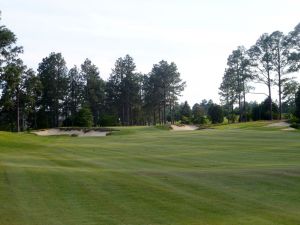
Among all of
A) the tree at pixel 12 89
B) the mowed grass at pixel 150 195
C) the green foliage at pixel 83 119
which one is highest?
the tree at pixel 12 89

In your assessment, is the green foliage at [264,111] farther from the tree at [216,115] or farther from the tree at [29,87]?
the tree at [29,87]

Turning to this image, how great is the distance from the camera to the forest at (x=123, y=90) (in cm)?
8138

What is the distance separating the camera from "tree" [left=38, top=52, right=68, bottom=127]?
3844 inches

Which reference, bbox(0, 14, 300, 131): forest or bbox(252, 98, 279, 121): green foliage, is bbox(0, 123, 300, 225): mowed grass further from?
bbox(252, 98, 279, 121): green foliage

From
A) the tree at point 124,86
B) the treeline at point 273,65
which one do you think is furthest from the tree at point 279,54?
the tree at point 124,86

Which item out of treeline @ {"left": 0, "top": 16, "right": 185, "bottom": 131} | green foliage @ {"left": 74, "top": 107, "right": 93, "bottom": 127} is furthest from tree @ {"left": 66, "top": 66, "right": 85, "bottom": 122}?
green foliage @ {"left": 74, "top": 107, "right": 93, "bottom": 127}

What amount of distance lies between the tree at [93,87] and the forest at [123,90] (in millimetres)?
230

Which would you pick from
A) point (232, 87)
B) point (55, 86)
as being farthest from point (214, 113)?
point (55, 86)

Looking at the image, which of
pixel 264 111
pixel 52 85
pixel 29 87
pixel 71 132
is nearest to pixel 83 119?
pixel 71 132

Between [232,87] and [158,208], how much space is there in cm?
9070

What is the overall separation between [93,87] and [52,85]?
12.3 meters

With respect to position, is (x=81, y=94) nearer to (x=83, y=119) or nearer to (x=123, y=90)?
(x=123, y=90)

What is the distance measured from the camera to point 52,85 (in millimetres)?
97688

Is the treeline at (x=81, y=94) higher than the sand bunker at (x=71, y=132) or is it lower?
higher
